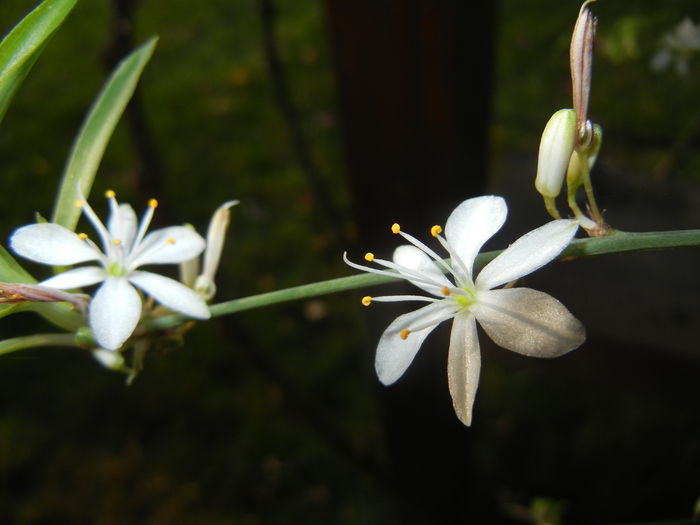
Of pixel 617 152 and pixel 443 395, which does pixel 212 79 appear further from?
pixel 443 395

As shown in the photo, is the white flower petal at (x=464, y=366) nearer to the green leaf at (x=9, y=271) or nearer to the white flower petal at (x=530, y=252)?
the white flower petal at (x=530, y=252)

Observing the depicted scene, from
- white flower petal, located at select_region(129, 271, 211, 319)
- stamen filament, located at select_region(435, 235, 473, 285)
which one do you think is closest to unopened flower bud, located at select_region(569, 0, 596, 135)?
stamen filament, located at select_region(435, 235, 473, 285)

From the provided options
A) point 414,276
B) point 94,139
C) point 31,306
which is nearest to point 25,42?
point 94,139

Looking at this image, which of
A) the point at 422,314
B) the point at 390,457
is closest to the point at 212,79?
the point at 390,457

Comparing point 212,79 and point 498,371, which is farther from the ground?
point 212,79

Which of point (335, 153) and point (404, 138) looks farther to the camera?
point (335, 153)

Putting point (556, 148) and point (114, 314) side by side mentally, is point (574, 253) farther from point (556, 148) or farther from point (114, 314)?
point (114, 314)

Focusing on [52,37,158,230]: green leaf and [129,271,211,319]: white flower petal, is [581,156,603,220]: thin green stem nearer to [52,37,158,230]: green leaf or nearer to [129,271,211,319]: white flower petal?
[129,271,211,319]: white flower petal
